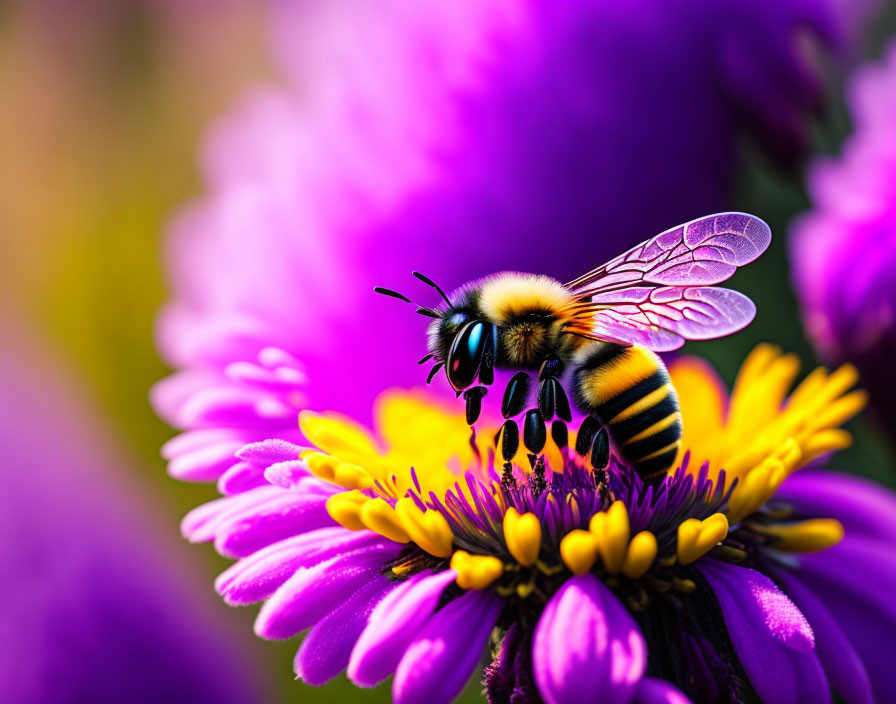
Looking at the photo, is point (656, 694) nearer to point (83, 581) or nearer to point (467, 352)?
point (467, 352)

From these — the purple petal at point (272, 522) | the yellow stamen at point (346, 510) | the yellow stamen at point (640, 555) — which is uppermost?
the purple petal at point (272, 522)

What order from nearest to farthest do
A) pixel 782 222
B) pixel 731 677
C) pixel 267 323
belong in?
1. pixel 731 677
2. pixel 267 323
3. pixel 782 222

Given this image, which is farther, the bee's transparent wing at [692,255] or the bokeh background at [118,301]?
the bokeh background at [118,301]

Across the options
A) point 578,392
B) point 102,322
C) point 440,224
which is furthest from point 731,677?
point 102,322

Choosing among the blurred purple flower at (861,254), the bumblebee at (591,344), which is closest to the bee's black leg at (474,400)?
the bumblebee at (591,344)

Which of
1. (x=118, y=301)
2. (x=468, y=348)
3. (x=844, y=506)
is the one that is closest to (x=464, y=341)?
(x=468, y=348)

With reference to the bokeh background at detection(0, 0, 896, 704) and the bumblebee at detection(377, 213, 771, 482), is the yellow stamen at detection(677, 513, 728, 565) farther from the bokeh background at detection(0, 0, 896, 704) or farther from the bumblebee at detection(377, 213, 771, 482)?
the bokeh background at detection(0, 0, 896, 704)

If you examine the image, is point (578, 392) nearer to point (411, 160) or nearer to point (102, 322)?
point (411, 160)

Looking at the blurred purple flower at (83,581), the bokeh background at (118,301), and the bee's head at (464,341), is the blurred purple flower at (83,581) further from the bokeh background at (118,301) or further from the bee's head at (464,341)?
the bee's head at (464,341)
